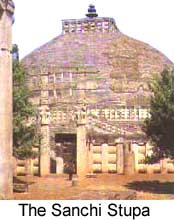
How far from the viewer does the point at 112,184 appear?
19.7 metres

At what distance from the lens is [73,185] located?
1862 cm

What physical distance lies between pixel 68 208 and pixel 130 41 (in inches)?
1309

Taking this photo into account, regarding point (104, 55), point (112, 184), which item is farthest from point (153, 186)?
point (104, 55)

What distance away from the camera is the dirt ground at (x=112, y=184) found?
16.5 m

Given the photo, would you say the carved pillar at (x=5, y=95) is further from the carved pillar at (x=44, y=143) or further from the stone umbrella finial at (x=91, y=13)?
the stone umbrella finial at (x=91, y=13)

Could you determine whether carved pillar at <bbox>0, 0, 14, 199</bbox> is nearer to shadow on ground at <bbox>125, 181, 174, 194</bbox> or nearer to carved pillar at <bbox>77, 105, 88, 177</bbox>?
shadow on ground at <bbox>125, 181, 174, 194</bbox>

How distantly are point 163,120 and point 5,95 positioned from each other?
6.25 metres

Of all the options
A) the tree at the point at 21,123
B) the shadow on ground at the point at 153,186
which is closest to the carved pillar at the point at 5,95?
the tree at the point at 21,123

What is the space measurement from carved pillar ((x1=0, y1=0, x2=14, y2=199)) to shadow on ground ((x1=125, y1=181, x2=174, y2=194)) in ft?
20.4

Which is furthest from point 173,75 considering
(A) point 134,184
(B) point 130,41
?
(B) point 130,41

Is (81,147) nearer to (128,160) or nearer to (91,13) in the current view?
(128,160)

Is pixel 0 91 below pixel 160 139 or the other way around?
the other way around

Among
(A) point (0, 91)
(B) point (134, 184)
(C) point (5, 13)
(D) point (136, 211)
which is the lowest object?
(B) point (134, 184)

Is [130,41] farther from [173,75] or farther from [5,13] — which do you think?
[5,13]
